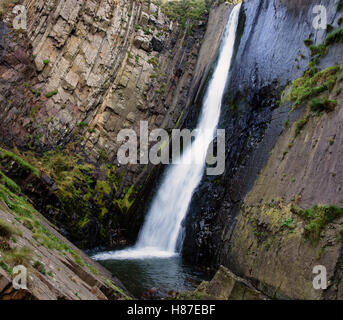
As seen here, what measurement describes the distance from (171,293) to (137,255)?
5171mm

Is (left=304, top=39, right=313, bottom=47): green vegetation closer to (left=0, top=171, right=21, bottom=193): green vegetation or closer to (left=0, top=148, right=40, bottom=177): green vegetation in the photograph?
(left=0, top=171, right=21, bottom=193): green vegetation

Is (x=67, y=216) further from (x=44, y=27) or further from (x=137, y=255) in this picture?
(x=44, y=27)

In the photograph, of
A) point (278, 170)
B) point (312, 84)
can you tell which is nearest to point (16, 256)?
point (278, 170)

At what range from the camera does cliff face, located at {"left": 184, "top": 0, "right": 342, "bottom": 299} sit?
7.38 metres

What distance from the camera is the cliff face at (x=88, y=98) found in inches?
626

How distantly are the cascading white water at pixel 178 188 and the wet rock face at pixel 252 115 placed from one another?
1.05 m

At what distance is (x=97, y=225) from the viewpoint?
16.0 m

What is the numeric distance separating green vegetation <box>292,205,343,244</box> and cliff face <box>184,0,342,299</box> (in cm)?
3

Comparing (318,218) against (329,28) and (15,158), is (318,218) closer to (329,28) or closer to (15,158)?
(329,28)

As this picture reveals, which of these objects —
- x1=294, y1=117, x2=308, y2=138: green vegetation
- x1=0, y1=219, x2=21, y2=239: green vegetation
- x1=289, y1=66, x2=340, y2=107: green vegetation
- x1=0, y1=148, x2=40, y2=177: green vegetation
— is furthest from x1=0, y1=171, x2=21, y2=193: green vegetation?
x1=289, y1=66, x2=340, y2=107: green vegetation

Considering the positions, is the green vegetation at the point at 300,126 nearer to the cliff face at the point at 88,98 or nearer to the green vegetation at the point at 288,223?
the green vegetation at the point at 288,223

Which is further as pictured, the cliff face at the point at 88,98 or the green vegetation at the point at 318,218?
the cliff face at the point at 88,98

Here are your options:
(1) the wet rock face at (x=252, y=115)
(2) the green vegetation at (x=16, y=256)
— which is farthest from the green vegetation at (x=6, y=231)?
(1) the wet rock face at (x=252, y=115)
